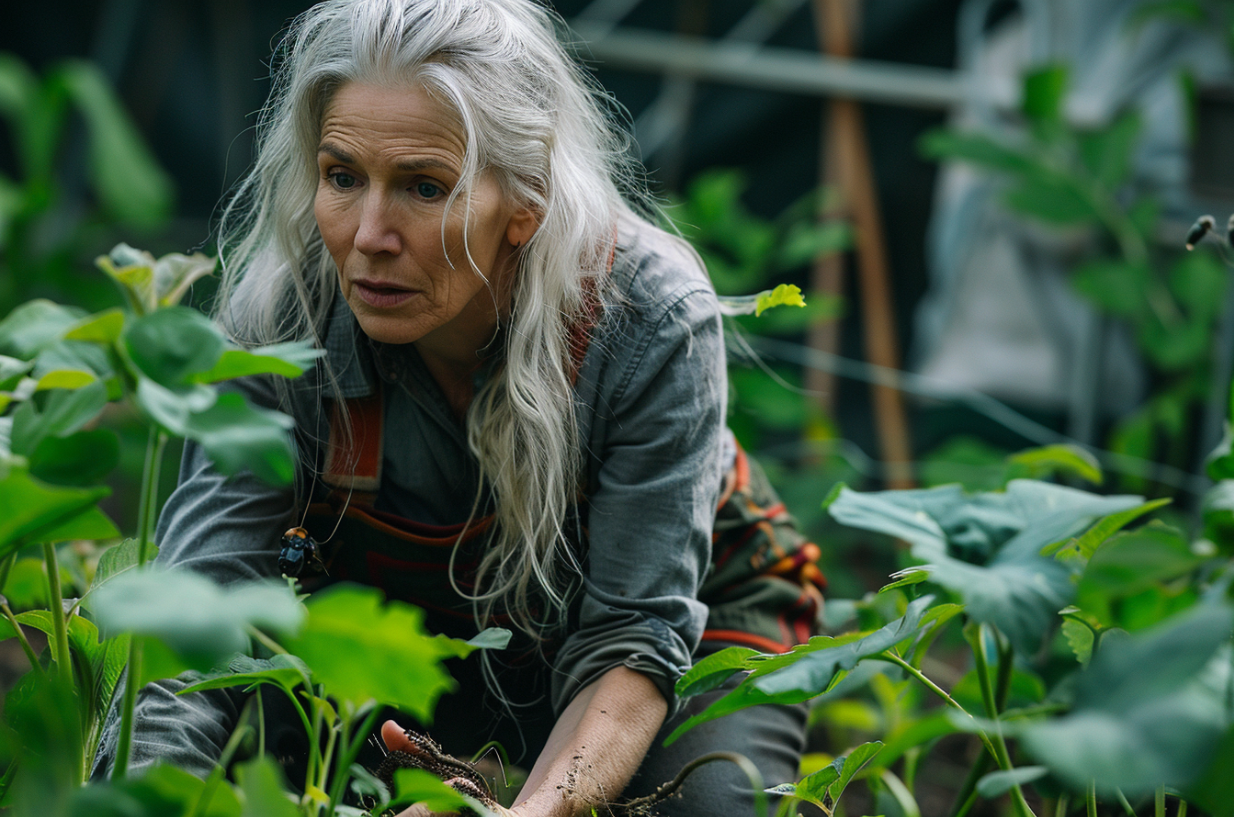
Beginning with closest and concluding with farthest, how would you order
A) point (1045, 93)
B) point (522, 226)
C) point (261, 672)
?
point (261, 672) < point (522, 226) < point (1045, 93)

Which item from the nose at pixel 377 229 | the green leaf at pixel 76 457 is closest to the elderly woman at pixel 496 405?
the nose at pixel 377 229

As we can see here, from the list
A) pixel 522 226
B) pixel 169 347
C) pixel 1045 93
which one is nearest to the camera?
pixel 169 347

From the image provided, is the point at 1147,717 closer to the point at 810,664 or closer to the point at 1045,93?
the point at 810,664

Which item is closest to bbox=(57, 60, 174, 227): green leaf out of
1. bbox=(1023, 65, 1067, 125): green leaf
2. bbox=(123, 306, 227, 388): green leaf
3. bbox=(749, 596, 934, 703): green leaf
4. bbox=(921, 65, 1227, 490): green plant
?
bbox=(921, 65, 1227, 490): green plant

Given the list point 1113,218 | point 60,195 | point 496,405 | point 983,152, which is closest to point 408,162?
point 496,405

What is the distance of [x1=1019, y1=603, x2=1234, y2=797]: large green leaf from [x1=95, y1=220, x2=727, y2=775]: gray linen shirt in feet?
2.08

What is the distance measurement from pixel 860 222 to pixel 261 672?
248 centimetres

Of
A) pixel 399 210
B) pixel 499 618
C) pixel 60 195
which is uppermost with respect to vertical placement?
pixel 399 210

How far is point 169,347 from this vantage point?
0.57 m

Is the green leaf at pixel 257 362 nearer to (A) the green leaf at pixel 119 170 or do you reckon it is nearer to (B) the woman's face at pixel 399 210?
(B) the woman's face at pixel 399 210

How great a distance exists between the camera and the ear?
45.8 inches

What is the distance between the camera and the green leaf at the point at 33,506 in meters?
0.57

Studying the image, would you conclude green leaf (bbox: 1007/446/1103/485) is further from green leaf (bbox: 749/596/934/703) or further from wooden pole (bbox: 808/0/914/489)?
wooden pole (bbox: 808/0/914/489)

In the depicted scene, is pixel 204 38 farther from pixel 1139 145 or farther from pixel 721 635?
pixel 721 635
